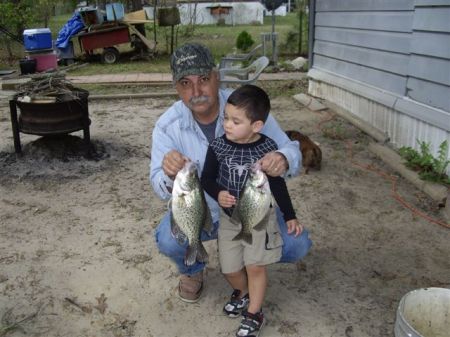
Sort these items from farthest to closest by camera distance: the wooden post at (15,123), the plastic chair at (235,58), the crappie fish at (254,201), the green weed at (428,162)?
the plastic chair at (235,58)
the wooden post at (15,123)
the green weed at (428,162)
the crappie fish at (254,201)

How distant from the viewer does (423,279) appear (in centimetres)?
314

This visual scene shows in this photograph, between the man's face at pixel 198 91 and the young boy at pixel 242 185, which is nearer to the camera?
the young boy at pixel 242 185

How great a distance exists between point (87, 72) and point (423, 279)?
1069cm

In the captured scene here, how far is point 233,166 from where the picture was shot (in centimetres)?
238

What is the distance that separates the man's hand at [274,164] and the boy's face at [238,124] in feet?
0.49

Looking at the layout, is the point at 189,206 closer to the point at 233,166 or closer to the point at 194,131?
the point at 233,166

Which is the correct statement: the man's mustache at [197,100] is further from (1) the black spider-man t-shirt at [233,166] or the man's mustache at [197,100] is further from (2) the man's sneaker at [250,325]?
(2) the man's sneaker at [250,325]

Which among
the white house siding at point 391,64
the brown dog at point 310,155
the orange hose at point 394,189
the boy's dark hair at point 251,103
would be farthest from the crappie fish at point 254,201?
the white house siding at point 391,64

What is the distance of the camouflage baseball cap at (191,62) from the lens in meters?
2.47

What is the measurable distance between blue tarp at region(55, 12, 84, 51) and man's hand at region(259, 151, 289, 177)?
12298 mm

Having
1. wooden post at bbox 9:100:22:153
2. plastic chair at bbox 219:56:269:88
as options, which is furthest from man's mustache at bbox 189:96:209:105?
plastic chair at bbox 219:56:269:88

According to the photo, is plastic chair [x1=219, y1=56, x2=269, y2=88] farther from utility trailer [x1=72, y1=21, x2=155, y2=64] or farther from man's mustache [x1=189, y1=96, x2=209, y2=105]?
utility trailer [x1=72, y1=21, x2=155, y2=64]

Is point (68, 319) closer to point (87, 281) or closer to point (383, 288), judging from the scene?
point (87, 281)

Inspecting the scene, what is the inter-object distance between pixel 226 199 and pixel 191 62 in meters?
0.74
